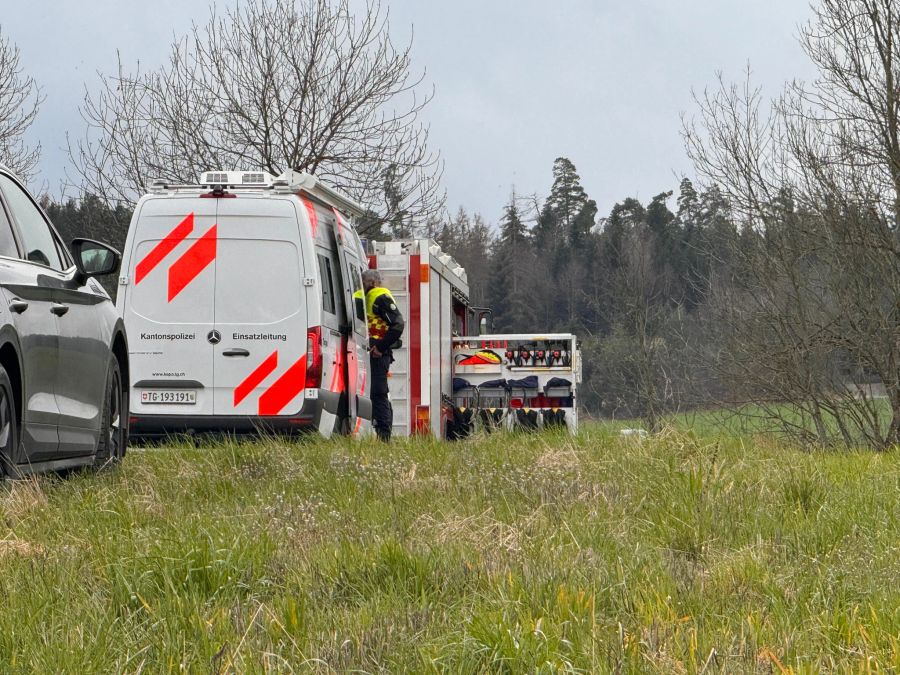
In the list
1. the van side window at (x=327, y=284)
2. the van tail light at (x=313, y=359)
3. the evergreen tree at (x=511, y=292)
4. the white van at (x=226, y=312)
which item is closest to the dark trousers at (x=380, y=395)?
the van side window at (x=327, y=284)

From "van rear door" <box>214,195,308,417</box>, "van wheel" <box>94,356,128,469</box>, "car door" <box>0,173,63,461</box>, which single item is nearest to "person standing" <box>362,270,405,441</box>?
"van rear door" <box>214,195,308,417</box>

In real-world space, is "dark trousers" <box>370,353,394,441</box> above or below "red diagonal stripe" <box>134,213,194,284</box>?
below

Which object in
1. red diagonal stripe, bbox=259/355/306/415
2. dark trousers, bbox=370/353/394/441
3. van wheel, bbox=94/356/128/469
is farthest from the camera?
dark trousers, bbox=370/353/394/441

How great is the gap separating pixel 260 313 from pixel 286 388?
0.65 meters

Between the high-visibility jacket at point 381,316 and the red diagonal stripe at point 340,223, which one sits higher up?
the red diagonal stripe at point 340,223

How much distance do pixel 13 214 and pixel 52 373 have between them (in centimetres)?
84

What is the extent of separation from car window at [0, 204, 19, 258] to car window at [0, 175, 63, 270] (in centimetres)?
12

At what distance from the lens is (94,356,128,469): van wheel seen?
7.46 m

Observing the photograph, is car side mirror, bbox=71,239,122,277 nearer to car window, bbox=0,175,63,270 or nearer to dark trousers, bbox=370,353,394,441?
car window, bbox=0,175,63,270

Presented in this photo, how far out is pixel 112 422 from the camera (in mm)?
7742

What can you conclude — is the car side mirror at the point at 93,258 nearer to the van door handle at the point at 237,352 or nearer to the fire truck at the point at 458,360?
the van door handle at the point at 237,352

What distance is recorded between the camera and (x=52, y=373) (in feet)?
20.5

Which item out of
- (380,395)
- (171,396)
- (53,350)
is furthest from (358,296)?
(53,350)

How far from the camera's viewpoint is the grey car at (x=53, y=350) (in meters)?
5.74
